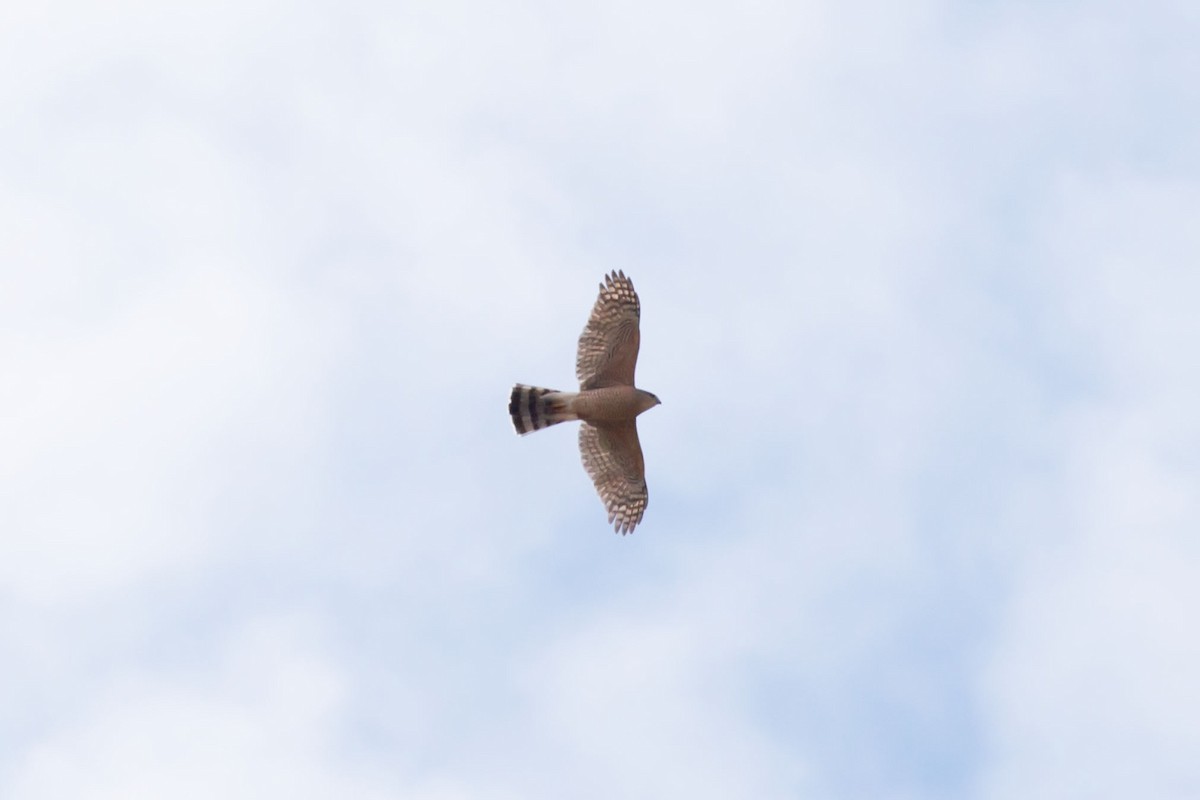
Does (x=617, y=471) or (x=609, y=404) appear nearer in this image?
(x=609, y=404)

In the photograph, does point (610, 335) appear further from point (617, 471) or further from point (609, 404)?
point (617, 471)

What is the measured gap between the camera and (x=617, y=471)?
3947cm

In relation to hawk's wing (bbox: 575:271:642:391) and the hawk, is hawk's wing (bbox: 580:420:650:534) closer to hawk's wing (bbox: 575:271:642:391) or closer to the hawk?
the hawk

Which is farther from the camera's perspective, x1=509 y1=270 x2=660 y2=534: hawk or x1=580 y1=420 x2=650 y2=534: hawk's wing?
x1=580 y1=420 x2=650 y2=534: hawk's wing

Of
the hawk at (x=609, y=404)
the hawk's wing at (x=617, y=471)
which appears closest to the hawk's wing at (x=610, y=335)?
A: the hawk at (x=609, y=404)

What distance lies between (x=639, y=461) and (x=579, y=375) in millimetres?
1881

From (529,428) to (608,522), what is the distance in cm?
218

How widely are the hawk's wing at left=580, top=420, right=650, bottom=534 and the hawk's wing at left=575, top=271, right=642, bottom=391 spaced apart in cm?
103

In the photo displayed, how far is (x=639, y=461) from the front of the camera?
39.4 meters

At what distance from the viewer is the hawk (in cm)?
3862

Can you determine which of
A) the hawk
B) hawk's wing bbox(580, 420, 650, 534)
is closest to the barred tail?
the hawk

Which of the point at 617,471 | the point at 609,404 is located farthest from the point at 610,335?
the point at 617,471

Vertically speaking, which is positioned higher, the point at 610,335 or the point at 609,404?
the point at 610,335

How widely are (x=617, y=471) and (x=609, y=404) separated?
61.1 inches
